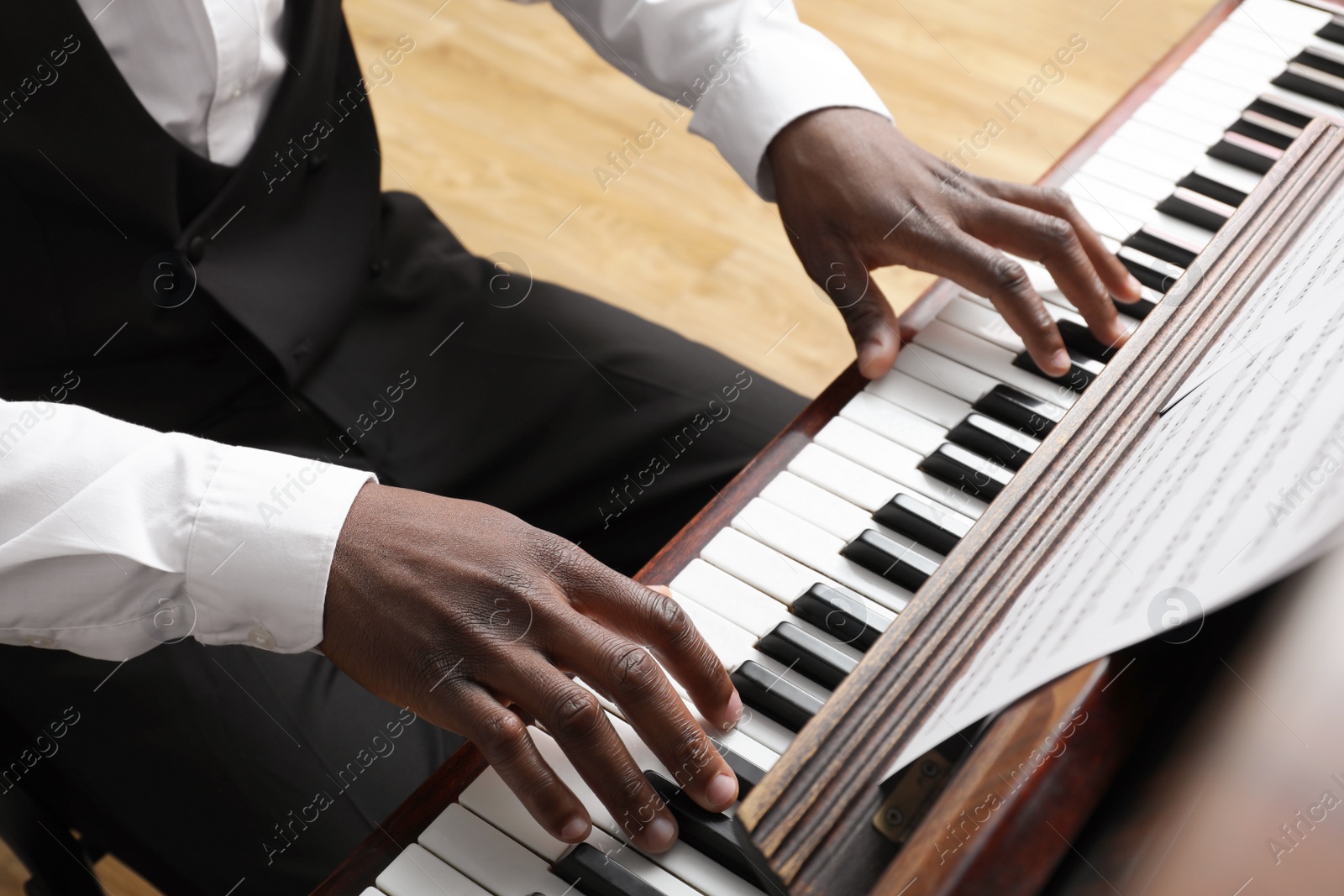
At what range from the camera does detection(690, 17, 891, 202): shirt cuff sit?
3.55ft

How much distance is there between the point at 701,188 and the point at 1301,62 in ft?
4.60

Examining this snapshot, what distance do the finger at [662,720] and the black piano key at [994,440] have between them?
0.38 meters

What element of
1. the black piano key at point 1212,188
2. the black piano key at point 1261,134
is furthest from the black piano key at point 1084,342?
the black piano key at point 1261,134

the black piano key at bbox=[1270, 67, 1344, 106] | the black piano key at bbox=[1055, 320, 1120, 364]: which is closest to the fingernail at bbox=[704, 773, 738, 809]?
the black piano key at bbox=[1055, 320, 1120, 364]

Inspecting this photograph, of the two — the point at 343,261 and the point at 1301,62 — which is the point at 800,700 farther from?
the point at 1301,62

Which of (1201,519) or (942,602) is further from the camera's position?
(942,602)

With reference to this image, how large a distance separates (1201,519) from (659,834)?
0.37 m

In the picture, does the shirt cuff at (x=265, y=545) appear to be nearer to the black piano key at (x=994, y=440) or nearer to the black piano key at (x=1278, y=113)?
the black piano key at (x=994, y=440)

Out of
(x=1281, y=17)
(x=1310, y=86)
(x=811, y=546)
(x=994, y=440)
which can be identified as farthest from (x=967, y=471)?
(x=1281, y=17)

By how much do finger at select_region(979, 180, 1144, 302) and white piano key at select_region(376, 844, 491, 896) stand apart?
78cm

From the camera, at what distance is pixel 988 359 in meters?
0.98

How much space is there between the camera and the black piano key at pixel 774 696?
2.39 feet

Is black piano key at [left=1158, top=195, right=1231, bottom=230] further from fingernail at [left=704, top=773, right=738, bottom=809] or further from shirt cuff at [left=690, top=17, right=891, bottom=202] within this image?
fingernail at [left=704, top=773, right=738, bottom=809]

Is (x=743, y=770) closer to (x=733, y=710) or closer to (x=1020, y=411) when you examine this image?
(x=733, y=710)
